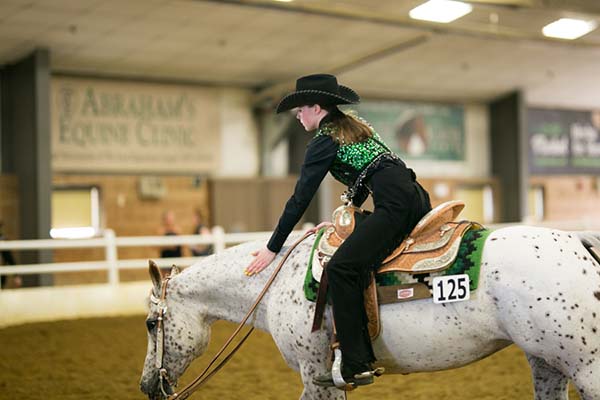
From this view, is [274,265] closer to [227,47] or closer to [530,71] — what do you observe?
[227,47]

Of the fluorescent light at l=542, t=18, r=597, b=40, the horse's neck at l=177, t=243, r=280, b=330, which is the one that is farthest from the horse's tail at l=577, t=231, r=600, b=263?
the fluorescent light at l=542, t=18, r=597, b=40

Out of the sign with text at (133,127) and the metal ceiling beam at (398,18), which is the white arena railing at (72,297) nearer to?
the metal ceiling beam at (398,18)

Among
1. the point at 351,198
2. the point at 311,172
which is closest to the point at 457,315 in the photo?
the point at 351,198

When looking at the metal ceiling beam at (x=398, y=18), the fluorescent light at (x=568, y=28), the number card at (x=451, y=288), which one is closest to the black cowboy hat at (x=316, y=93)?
the number card at (x=451, y=288)

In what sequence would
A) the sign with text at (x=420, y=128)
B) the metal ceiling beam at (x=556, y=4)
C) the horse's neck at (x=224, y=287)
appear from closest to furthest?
the horse's neck at (x=224, y=287) → the metal ceiling beam at (x=556, y=4) → the sign with text at (x=420, y=128)

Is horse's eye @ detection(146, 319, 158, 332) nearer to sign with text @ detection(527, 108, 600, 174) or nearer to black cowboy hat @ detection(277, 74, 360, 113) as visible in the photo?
black cowboy hat @ detection(277, 74, 360, 113)

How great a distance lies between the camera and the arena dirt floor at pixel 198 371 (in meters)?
4.82

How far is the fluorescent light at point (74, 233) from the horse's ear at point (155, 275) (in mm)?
11428

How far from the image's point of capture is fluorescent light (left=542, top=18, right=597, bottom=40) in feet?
34.8

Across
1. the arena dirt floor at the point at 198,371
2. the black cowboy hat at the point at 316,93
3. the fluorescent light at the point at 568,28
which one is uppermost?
the fluorescent light at the point at 568,28

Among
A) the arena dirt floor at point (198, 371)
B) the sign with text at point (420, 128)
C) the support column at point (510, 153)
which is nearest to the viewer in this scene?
the arena dirt floor at point (198, 371)

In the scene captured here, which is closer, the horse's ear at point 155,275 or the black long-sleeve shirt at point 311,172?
the black long-sleeve shirt at point 311,172

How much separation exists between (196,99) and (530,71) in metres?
7.98

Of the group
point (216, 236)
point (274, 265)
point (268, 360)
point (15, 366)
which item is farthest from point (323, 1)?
point (274, 265)
